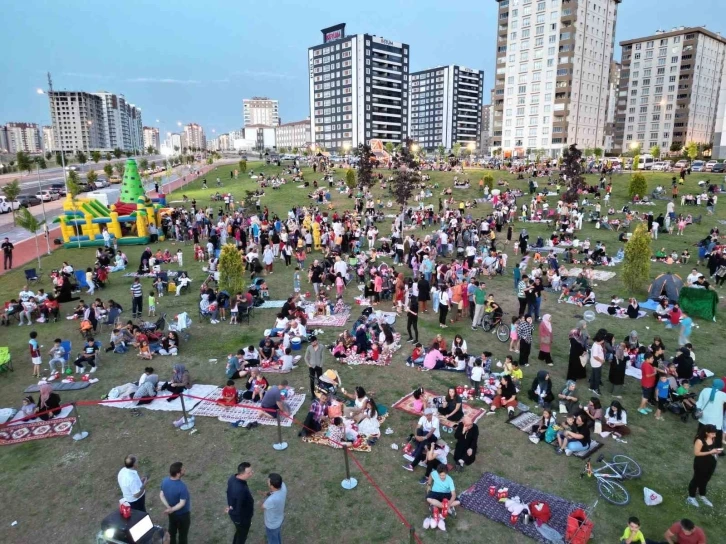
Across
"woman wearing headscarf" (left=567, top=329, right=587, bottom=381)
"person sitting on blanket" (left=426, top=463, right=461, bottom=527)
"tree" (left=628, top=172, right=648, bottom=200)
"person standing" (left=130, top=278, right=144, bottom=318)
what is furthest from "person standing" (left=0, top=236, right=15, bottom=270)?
"tree" (left=628, top=172, right=648, bottom=200)

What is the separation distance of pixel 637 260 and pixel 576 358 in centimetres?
898

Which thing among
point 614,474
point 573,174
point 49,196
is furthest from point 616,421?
point 49,196

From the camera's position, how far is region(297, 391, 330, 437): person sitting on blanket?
9.59 metres

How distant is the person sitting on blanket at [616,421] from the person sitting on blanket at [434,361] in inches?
165

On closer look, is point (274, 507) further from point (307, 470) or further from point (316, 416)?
point (316, 416)

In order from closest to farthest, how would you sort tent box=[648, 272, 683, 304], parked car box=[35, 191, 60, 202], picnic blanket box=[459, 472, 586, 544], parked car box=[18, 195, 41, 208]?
picnic blanket box=[459, 472, 586, 544] < tent box=[648, 272, 683, 304] < parked car box=[18, 195, 41, 208] < parked car box=[35, 191, 60, 202]

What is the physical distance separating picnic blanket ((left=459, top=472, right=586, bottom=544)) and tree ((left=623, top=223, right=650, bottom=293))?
44.8 ft

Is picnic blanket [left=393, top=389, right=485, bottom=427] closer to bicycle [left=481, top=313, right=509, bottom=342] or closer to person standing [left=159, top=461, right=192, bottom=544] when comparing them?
bicycle [left=481, top=313, right=509, bottom=342]

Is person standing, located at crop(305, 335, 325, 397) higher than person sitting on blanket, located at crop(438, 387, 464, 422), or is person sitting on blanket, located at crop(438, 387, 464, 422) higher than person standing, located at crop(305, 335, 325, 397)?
person standing, located at crop(305, 335, 325, 397)

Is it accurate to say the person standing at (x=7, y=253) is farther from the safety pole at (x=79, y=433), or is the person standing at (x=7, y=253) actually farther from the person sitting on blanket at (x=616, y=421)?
the person sitting on blanket at (x=616, y=421)

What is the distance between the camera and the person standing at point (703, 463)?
731 cm

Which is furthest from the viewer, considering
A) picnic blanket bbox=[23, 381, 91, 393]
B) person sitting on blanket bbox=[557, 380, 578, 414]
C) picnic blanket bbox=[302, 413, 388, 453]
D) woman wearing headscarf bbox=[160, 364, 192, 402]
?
picnic blanket bbox=[23, 381, 91, 393]

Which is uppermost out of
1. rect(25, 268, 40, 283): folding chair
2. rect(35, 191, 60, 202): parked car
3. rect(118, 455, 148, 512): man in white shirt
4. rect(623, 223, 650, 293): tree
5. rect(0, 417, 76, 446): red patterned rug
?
rect(35, 191, 60, 202): parked car

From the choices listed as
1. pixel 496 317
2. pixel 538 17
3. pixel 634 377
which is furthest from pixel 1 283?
pixel 538 17
